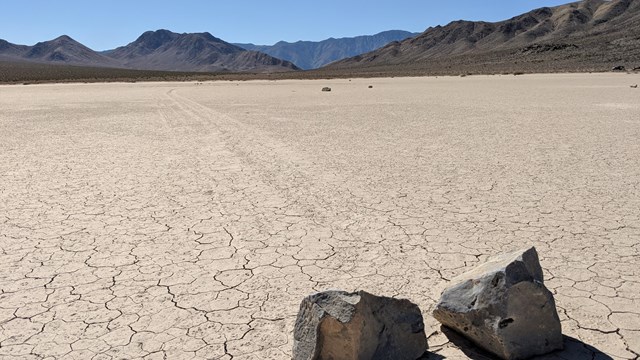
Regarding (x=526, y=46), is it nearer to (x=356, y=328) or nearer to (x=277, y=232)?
(x=277, y=232)

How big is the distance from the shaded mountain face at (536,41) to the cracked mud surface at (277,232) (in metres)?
47.2

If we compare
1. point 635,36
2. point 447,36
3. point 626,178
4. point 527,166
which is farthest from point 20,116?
point 447,36

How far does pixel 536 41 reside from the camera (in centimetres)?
9638

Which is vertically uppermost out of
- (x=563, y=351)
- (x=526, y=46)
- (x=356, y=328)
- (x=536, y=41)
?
(x=536, y=41)

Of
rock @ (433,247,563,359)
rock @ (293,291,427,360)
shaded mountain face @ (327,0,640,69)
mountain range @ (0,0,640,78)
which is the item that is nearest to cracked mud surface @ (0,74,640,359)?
rock @ (433,247,563,359)

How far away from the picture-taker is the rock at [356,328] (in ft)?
8.04

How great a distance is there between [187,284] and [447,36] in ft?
439

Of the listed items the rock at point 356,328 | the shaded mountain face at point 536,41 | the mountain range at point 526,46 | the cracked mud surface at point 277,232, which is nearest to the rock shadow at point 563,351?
the cracked mud surface at point 277,232

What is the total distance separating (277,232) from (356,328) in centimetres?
238

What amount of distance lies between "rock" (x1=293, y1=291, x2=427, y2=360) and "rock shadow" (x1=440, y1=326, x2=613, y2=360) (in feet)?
0.77

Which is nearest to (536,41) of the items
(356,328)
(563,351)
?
(563,351)

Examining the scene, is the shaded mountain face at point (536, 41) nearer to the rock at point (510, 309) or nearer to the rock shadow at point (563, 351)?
the rock shadow at point (563, 351)

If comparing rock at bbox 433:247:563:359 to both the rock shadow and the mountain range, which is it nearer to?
the rock shadow

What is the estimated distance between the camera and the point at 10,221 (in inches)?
202
